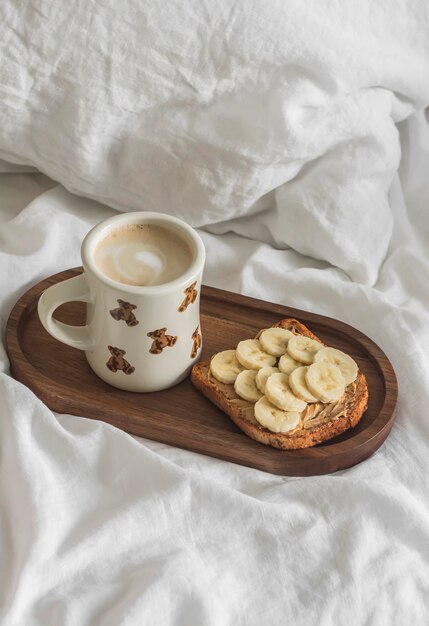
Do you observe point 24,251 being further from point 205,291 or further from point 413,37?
point 413,37

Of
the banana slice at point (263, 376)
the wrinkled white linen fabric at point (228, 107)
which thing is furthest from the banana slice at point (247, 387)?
the wrinkled white linen fabric at point (228, 107)

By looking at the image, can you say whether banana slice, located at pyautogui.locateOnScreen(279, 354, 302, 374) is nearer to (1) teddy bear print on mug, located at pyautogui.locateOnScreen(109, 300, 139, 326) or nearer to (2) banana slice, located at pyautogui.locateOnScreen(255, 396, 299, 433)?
(2) banana slice, located at pyautogui.locateOnScreen(255, 396, 299, 433)

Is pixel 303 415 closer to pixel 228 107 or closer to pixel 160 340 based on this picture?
pixel 160 340

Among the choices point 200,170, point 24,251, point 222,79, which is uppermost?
point 222,79

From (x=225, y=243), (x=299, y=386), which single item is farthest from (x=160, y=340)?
(x=225, y=243)

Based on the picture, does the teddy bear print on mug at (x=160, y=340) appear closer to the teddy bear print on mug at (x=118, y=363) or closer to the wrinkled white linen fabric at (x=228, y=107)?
the teddy bear print on mug at (x=118, y=363)

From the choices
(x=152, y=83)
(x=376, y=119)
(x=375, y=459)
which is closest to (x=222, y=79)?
(x=152, y=83)
